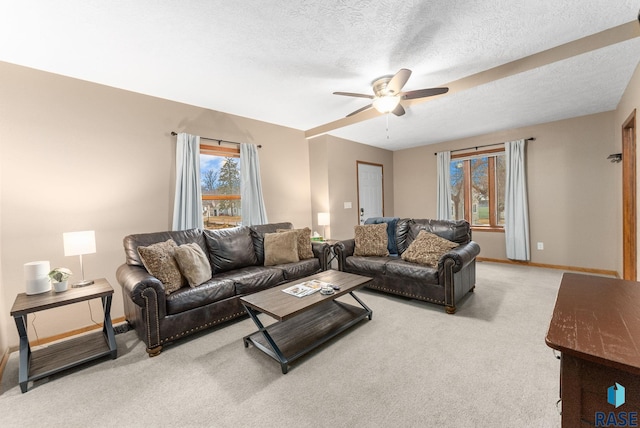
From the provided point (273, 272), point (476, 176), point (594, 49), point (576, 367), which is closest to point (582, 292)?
point (576, 367)

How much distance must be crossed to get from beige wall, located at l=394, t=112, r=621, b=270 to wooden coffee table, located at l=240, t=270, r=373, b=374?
3872 mm

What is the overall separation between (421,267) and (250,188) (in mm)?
2656

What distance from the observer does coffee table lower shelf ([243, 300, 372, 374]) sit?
2037 millimetres

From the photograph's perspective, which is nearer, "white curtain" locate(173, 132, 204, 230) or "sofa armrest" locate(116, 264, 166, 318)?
"sofa armrest" locate(116, 264, 166, 318)

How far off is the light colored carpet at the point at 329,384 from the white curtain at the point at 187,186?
138 centimetres

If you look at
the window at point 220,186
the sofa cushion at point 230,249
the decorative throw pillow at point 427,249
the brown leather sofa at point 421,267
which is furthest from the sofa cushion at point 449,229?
the window at point 220,186

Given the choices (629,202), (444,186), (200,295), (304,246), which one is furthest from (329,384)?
(444,186)

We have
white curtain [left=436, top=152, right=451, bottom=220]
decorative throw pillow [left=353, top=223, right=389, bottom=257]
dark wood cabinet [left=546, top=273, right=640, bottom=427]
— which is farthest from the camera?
white curtain [left=436, top=152, right=451, bottom=220]

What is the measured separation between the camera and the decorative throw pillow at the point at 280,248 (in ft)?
11.2

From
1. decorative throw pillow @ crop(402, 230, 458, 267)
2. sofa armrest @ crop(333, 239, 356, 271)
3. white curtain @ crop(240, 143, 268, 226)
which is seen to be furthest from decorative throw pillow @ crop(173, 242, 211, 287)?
decorative throw pillow @ crop(402, 230, 458, 267)

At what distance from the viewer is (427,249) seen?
3.24 metres

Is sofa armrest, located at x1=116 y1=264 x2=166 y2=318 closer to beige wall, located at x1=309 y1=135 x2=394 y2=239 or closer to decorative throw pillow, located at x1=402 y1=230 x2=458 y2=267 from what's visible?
decorative throw pillow, located at x1=402 y1=230 x2=458 y2=267

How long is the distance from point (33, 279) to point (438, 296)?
12.2 ft

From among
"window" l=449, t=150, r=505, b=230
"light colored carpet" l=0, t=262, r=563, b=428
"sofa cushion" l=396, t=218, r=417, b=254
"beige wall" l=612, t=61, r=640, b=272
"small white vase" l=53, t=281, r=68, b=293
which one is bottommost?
"light colored carpet" l=0, t=262, r=563, b=428
